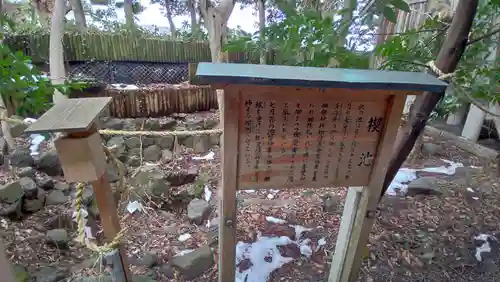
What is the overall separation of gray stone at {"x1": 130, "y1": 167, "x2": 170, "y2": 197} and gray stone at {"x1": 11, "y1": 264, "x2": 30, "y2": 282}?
153cm

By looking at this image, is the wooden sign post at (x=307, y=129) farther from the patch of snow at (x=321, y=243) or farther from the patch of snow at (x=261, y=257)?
the patch of snow at (x=321, y=243)

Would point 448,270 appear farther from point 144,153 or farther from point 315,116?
point 144,153

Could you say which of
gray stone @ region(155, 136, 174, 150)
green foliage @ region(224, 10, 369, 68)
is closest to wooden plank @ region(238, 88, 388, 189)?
green foliage @ region(224, 10, 369, 68)

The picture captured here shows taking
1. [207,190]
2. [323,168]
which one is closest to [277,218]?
[207,190]

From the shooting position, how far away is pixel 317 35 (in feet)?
5.83

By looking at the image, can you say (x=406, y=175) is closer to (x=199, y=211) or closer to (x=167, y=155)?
(x=199, y=211)

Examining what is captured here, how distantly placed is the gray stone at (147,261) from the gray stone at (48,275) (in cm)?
56

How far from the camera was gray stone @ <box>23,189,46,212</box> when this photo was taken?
3.29 m

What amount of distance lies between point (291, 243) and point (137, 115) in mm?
5709

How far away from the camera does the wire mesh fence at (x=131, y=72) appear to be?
339 inches

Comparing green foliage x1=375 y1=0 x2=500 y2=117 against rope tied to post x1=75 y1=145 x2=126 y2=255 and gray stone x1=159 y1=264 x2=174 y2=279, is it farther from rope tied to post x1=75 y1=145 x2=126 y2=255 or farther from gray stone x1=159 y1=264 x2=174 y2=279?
gray stone x1=159 y1=264 x2=174 y2=279

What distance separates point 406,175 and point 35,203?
15.8 feet

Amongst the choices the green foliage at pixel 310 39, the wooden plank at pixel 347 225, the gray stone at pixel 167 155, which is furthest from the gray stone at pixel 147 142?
the wooden plank at pixel 347 225

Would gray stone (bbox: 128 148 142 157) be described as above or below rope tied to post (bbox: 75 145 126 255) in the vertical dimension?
below
